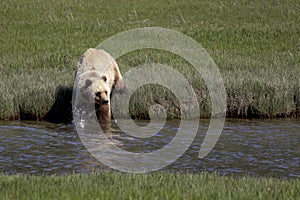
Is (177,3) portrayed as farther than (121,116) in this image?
Yes

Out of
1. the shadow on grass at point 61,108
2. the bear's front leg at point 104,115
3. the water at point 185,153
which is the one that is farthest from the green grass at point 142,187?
the shadow on grass at point 61,108

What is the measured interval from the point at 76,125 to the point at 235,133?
3313 mm

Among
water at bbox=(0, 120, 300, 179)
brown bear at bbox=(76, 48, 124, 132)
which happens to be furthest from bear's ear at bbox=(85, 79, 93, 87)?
water at bbox=(0, 120, 300, 179)

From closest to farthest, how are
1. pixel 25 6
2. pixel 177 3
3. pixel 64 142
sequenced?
1. pixel 64 142
2. pixel 25 6
3. pixel 177 3

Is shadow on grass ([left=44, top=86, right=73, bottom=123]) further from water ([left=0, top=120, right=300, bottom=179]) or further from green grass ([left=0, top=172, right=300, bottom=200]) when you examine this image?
green grass ([left=0, top=172, right=300, bottom=200])

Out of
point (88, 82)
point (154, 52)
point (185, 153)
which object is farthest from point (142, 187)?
point (154, 52)

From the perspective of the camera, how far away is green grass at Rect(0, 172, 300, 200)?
22.0ft

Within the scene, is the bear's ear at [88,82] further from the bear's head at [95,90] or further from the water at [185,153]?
the water at [185,153]

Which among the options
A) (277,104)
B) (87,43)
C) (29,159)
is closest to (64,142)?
(29,159)

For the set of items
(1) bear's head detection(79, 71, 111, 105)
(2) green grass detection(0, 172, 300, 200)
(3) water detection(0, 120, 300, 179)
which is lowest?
(2) green grass detection(0, 172, 300, 200)

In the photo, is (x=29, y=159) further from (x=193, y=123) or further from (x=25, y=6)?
(x=25, y=6)

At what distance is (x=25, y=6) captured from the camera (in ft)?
96.9

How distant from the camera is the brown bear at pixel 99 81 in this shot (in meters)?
12.5

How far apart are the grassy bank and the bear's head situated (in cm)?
123
